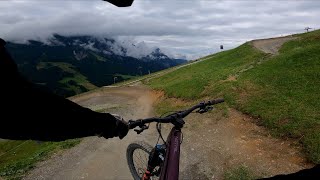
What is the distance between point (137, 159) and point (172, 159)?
504 centimetres

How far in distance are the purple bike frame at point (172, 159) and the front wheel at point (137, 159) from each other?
3.64m

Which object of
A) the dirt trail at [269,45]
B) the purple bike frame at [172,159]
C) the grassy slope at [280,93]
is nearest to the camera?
the purple bike frame at [172,159]

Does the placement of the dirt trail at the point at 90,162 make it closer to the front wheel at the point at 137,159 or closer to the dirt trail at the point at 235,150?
the dirt trail at the point at 235,150

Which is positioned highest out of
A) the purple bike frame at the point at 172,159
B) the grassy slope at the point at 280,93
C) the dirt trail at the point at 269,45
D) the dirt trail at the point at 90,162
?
the dirt trail at the point at 269,45

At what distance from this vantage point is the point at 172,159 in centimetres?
635

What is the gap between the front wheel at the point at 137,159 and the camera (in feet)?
34.3

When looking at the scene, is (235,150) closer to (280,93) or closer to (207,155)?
(207,155)

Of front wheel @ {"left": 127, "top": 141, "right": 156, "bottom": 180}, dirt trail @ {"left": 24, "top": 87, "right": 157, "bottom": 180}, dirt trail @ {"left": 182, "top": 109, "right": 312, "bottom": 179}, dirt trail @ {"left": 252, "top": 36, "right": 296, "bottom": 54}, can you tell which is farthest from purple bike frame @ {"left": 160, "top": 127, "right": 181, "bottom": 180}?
dirt trail @ {"left": 252, "top": 36, "right": 296, "bottom": 54}

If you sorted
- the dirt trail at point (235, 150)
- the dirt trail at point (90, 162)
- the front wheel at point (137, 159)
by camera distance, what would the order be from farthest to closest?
the dirt trail at point (90, 162)
the dirt trail at point (235, 150)
the front wheel at point (137, 159)

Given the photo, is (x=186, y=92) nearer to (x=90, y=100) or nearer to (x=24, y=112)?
(x=90, y=100)

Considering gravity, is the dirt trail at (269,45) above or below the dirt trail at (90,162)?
above

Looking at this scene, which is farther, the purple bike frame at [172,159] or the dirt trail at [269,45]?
the dirt trail at [269,45]

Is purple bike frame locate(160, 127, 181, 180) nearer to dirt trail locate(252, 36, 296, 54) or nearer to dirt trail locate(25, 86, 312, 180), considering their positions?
dirt trail locate(25, 86, 312, 180)

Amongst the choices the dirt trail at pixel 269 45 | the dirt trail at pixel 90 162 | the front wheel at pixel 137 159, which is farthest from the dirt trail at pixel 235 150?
the dirt trail at pixel 269 45
